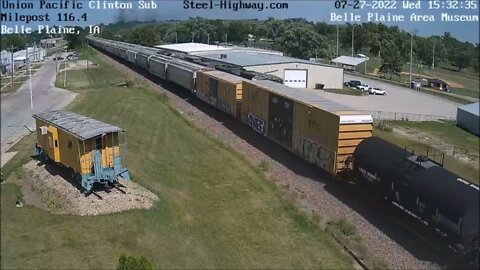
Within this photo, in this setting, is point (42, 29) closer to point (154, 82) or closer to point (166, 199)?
point (166, 199)

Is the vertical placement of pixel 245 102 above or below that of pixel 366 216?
above

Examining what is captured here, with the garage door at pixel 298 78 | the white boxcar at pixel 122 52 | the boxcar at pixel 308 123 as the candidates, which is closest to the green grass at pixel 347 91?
the garage door at pixel 298 78

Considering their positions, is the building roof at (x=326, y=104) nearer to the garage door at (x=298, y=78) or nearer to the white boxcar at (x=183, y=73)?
the white boxcar at (x=183, y=73)

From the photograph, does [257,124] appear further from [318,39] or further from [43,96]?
[318,39]

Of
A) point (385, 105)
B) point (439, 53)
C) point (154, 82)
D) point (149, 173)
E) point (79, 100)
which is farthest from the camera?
point (154, 82)

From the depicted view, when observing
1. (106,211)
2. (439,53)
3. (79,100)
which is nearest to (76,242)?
(106,211)

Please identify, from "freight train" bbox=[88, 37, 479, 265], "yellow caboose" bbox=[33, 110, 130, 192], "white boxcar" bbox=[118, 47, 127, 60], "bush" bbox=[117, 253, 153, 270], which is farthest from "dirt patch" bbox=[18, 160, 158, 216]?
"white boxcar" bbox=[118, 47, 127, 60]

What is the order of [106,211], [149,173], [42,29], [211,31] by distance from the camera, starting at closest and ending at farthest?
[42,29], [106,211], [149,173], [211,31]
